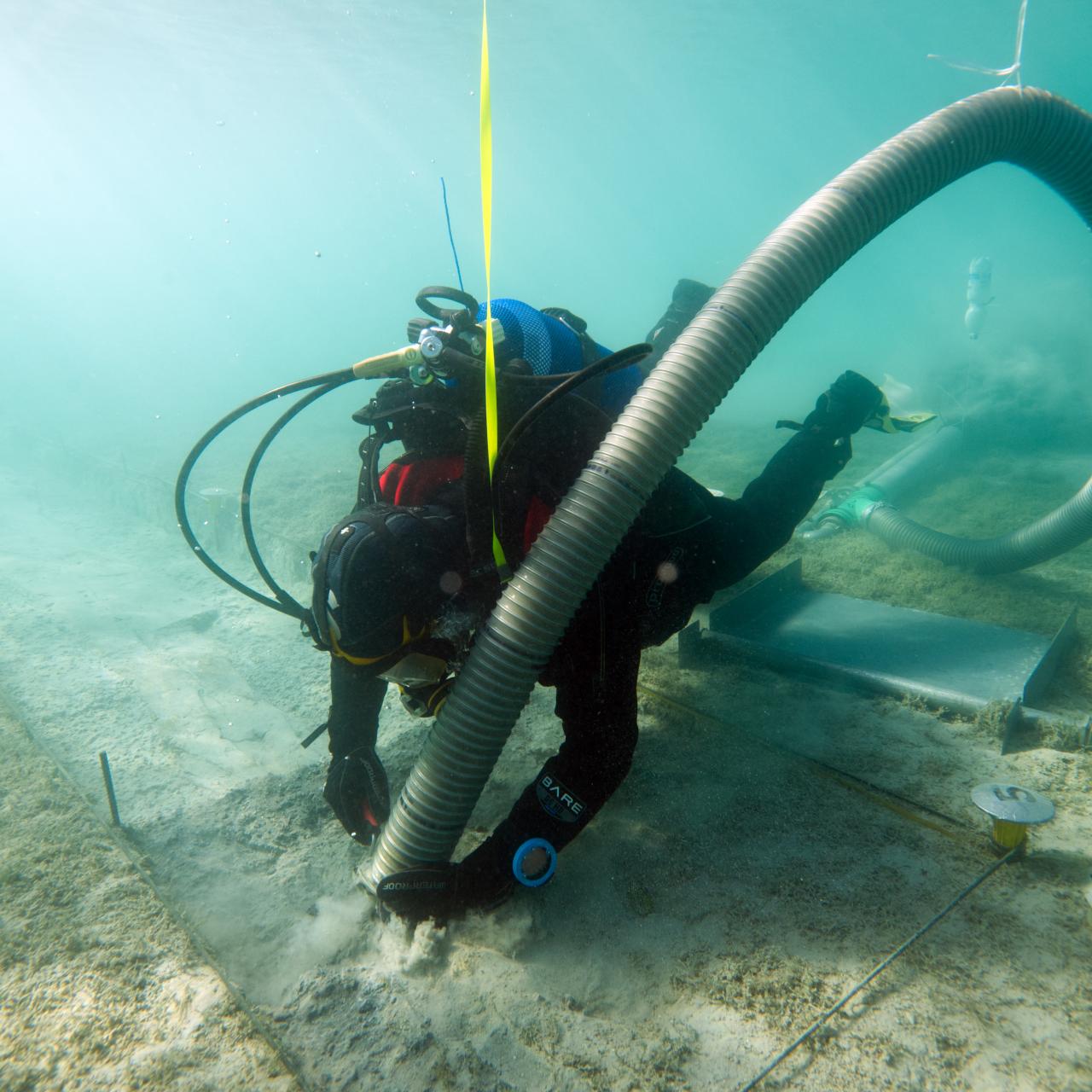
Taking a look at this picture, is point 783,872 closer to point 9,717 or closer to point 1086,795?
point 1086,795

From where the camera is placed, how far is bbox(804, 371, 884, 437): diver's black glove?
3428 mm

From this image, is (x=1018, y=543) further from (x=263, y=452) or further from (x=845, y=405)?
(x=263, y=452)

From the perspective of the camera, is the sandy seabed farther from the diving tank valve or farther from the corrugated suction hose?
the diving tank valve

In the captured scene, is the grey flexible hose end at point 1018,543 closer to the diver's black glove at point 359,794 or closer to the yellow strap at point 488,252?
the yellow strap at point 488,252

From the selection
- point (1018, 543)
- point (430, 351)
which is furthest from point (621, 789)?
point (1018, 543)

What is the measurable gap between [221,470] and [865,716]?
17535mm

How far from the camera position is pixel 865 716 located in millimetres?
2750

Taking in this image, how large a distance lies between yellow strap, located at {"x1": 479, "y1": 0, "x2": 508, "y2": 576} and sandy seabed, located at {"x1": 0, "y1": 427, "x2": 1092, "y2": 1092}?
1.20 m

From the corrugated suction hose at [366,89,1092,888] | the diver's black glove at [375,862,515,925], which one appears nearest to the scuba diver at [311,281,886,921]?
the diver's black glove at [375,862,515,925]

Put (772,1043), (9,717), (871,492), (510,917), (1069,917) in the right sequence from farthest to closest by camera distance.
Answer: (871,492) < (9,717) < (510,917) < (1069,917) < (772,1043)

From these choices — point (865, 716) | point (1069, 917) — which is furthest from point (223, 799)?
point (1069, 917)

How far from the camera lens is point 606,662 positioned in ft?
Answer: 7.09

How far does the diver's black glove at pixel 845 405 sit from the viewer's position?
3.43 meters

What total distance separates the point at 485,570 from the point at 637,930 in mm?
1221
